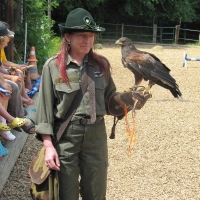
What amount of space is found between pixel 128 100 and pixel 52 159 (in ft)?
2.05

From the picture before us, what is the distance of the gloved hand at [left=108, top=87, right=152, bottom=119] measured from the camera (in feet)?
7.93

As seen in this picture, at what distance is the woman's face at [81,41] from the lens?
221cm

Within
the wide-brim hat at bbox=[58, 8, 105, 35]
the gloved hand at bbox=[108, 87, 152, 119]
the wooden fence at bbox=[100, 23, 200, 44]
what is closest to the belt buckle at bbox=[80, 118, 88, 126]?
the gloved hand at bbox=[108, 87, 152, 119]

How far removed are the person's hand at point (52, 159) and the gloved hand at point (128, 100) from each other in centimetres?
50

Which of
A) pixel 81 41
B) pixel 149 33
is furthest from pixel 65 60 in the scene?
pixel 149 33

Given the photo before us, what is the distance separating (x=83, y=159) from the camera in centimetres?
231

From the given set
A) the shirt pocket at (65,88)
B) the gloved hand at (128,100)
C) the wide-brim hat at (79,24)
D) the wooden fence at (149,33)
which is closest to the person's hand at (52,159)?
the shirt pocket at (65,88)

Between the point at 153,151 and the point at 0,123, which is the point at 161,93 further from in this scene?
the point at 0,123

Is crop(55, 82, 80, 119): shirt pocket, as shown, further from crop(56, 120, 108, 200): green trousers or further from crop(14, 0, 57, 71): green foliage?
Answer: crop(14, 0, 57, 71): green foliage

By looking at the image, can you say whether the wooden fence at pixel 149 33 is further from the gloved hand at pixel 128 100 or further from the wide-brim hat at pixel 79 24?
the wide-brim hat at pixel 79 24

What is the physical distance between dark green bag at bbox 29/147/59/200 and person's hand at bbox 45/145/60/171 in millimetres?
51

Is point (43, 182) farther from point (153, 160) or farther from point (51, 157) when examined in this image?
point (153, 160)

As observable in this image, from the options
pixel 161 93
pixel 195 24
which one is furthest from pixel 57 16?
pixel 161 93

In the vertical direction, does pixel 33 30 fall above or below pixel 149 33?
above
